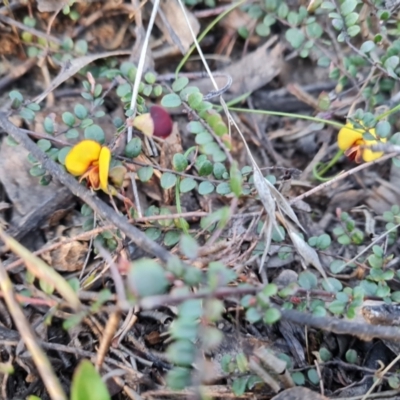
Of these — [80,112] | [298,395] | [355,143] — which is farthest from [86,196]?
[355,143]

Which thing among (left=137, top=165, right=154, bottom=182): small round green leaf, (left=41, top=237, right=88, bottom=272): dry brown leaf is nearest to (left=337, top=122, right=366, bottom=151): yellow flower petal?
(left=137, top=165, right=154, bottom=182): small round green leaf

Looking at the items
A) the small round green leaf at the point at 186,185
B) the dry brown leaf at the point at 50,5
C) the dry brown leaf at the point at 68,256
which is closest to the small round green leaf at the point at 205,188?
the small round green leaf at the point at 186,185

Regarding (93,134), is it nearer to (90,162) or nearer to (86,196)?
(90,162)

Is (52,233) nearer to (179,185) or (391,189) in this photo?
(179,185)

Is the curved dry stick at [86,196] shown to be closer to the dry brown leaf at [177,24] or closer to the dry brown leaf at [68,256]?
the dry brown leaf at [68,256]

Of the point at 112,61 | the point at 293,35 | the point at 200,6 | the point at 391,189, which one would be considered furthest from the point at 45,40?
the point at 391,189

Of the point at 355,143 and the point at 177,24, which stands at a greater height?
the point at 177,24

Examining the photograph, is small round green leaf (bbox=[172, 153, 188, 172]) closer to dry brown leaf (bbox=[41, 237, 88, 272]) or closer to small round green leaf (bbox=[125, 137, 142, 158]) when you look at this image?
small round green leaf (bbox=[125, 137, 142, 158])
